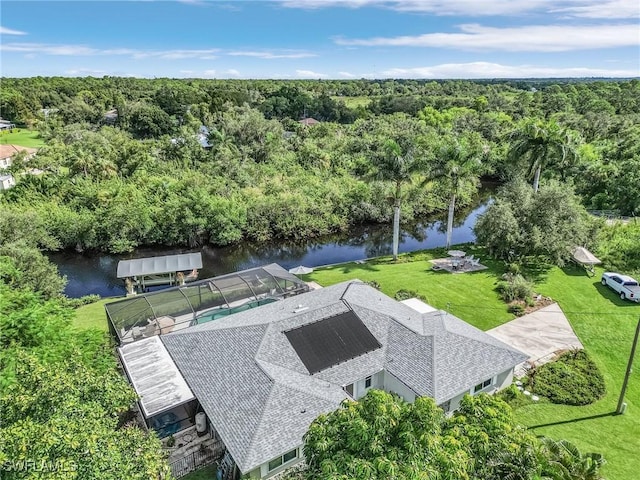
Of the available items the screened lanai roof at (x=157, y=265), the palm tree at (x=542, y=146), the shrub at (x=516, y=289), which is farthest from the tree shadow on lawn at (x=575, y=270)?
the screened lanai roof at (x=157, y=265)

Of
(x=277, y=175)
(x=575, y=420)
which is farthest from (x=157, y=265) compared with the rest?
(x=277, y=175)

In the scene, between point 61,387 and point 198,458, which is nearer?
point 61,387

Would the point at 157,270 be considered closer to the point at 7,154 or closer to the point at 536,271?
the point at 536,271

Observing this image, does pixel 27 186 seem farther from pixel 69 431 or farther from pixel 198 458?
pixel 69 431

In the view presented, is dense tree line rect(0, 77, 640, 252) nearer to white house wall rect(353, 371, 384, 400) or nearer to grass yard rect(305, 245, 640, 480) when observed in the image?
grass yard rect(305, 245, 640, 480)

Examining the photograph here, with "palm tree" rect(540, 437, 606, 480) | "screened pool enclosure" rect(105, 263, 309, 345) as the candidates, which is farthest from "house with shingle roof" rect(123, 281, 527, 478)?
"palm tree" rect(540, 437, 606, 480)

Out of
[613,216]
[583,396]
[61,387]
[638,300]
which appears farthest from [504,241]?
[61,387]
